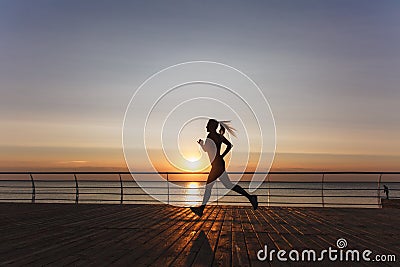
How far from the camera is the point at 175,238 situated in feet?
19.8

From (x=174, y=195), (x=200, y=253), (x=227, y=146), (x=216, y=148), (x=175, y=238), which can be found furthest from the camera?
(x=174, y=195)

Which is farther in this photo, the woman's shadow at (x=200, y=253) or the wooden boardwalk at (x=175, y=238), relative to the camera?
the wooden boardwalk at (x=175, y=238)

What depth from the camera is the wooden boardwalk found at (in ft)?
14.8

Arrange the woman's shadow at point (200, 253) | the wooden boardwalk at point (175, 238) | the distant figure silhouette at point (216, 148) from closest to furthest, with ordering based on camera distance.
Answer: the woman's shadow at point (200, 253)
the wooden boardwalk at point (175, 238)
the distant figure silhouette at point (216, 148)

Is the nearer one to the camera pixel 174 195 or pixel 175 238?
pixel 175 238

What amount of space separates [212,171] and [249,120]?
117cm

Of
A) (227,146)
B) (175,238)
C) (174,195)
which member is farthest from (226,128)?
(174,195)

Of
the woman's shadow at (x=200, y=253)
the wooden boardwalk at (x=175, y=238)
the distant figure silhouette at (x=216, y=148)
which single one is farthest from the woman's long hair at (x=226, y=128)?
the woman's shadow at (x=200, y=253)

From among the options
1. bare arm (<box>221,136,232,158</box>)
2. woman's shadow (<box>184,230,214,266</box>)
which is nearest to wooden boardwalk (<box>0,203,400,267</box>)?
woman's shadow (<box>184,230,214,266</box>)

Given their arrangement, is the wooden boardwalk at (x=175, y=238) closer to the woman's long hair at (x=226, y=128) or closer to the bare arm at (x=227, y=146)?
the bare arm at (x=227, y=146)

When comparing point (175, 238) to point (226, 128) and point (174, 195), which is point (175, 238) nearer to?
point (226, 128)

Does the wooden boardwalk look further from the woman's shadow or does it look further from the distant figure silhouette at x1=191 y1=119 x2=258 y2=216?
the distant figure silhouette at x1=191 y1=119 x2=258 y2=216

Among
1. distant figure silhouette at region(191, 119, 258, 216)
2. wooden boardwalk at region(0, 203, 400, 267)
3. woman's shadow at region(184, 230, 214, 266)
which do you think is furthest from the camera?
distant figure silhouette at region(191, 119, 258, 216)

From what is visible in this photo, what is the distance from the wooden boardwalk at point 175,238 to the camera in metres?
4.52
